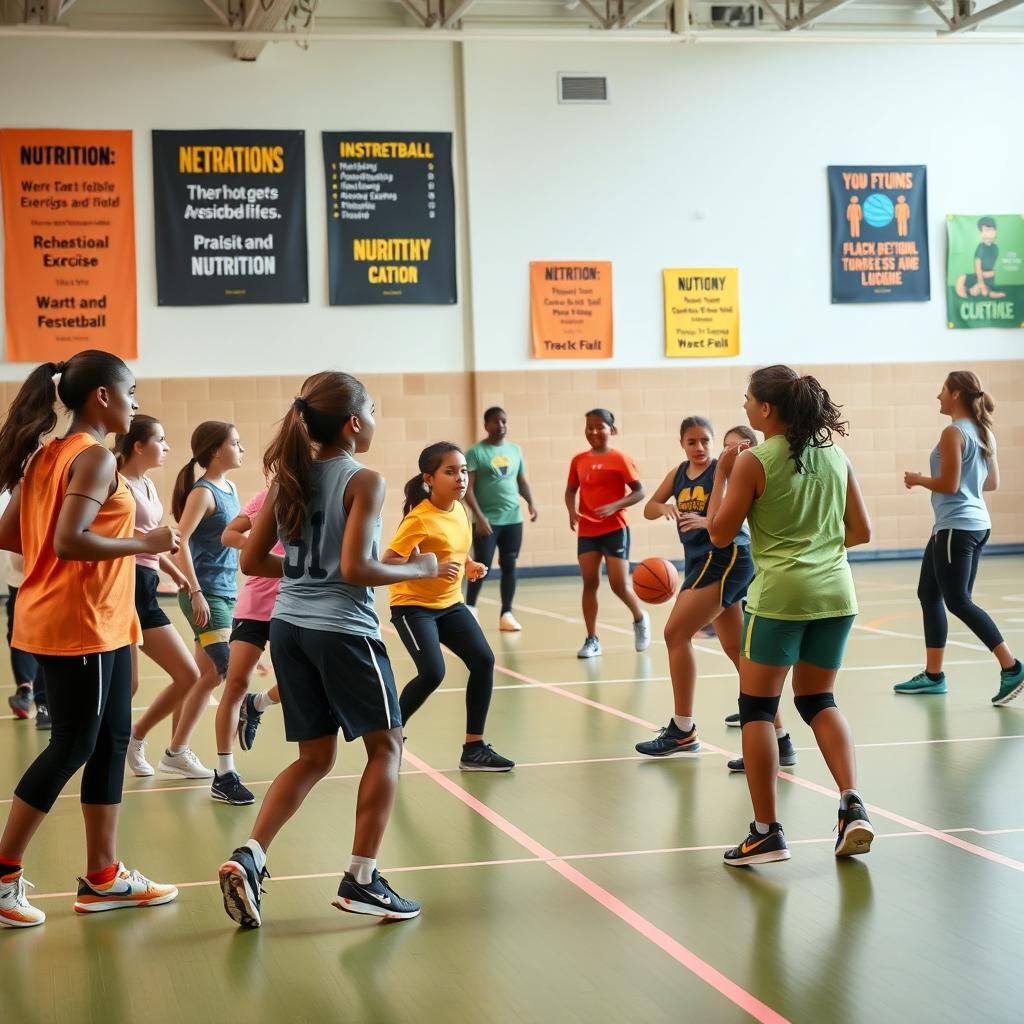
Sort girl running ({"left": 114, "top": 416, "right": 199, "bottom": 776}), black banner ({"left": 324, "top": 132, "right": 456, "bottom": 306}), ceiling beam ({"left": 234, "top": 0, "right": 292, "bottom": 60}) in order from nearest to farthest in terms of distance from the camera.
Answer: girl running ({"left": 114, "top": 416, "right": 199, "bottom": 776}), ceiling beam ({"left": 234, "top": 0, "right": 292, "bottom": 60}), black banner ({"left": 324, "top": 132, "right": 456, "bottom": 306})

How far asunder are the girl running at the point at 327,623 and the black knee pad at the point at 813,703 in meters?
1.46

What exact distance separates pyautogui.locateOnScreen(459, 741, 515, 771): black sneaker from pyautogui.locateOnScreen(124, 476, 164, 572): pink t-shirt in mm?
1596

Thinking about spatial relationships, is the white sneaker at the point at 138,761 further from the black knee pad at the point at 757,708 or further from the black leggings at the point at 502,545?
the black leggings at the point at 502,545

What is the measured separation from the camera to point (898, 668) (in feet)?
29.5

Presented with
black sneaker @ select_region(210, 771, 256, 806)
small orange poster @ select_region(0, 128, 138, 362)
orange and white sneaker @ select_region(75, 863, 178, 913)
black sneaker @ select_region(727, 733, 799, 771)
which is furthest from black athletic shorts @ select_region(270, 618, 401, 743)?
small orange poster @ select_region(0, 128, 138, 362)

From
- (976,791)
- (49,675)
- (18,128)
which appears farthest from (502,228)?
(49,675)

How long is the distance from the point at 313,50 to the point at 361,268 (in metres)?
2.50

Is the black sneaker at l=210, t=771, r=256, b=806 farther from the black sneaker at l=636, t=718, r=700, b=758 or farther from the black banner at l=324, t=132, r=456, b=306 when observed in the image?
the black banner at l=324, t=132, r=456, b=306

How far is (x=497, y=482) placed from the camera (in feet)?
41.7

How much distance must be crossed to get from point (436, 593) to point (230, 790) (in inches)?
46.4

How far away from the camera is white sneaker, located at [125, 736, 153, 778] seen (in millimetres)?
6383

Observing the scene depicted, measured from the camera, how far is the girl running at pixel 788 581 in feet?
15.0

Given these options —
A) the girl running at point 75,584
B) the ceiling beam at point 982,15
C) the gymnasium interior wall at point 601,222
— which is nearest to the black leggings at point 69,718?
the girl running at point 75,584

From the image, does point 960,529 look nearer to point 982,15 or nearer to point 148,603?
point 148,603
